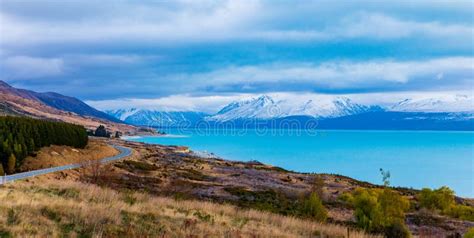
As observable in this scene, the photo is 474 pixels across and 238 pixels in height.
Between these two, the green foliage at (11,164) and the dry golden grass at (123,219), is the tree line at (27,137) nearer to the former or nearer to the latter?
the green foliage at (11,164)

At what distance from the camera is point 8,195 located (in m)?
17.3

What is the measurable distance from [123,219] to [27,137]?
157 feet

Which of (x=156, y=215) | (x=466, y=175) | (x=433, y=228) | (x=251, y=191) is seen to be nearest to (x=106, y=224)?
(x=156, y=215)

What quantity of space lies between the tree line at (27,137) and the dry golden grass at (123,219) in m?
30.6

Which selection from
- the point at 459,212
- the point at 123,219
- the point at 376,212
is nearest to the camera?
the point at 123,219

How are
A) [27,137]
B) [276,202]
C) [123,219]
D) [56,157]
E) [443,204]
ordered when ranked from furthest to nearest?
1. [56,157]
2. [27,137]
3. [443,204]
4. [276,202]
5. [123,219]

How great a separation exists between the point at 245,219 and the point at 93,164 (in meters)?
25.5

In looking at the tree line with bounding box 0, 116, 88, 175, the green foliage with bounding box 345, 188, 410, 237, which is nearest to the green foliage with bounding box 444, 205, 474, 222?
the green foliage with bounding box 345, 188, 410, 237

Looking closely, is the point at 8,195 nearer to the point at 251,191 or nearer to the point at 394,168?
the point at 251,191

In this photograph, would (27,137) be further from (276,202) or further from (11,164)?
(276,202)

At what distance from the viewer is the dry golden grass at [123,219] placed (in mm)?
12852

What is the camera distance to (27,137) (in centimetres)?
5716

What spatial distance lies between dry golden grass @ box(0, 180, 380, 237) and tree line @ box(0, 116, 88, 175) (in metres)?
30.6

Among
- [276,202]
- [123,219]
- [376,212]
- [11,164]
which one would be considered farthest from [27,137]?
[123,219]
